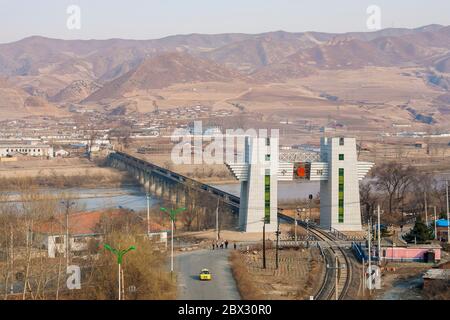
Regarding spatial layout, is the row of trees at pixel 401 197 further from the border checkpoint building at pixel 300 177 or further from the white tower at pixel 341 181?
the border checkpoint building at pixel 300 177

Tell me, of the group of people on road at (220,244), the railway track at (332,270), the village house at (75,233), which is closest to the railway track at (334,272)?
the railway track at (332,270)

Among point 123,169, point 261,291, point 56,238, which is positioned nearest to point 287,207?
point 56,238

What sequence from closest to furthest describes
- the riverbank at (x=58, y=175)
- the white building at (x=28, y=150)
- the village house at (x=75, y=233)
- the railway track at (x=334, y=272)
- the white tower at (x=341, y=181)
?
the railway track at (x=334, y=272) → the village house at (x=75, y=233) → the white tower at (x=341, y=181) → the riverbank at (x=58, y=175) → the white building at (x=28, y=150)

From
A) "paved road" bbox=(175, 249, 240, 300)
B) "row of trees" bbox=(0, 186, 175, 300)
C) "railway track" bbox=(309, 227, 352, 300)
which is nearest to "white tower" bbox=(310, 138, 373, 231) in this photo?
"railway track" bbox=(309, 227, 352, 300)

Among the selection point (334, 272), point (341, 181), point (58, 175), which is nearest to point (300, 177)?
point (341, 181)

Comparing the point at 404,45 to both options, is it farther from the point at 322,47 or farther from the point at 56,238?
the point at 56,238

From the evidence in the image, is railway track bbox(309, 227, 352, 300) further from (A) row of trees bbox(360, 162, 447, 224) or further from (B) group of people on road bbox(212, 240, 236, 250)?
(A) row of trees bbox(360, 162, 447, 224)
